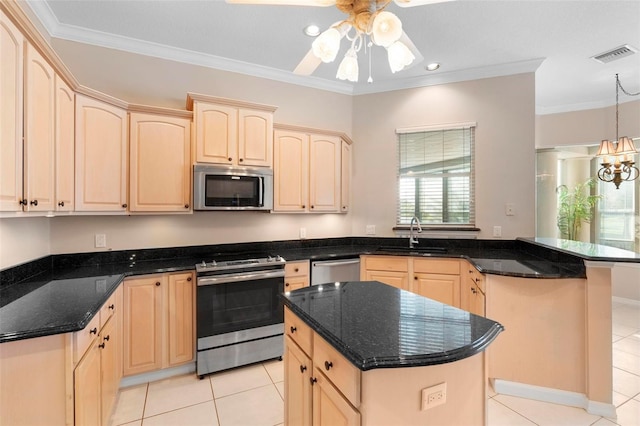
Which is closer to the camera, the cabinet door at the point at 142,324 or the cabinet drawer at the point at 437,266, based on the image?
the cabinet door at the point at 142,324

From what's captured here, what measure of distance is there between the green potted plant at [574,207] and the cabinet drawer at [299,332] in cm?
511

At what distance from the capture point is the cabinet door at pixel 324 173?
345cm

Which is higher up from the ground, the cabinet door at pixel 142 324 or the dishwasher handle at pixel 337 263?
the dishwasher handle at pixel 337 263

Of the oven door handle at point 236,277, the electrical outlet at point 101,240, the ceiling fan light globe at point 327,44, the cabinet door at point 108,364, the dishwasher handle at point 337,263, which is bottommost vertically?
the cabinet door at point 108,364

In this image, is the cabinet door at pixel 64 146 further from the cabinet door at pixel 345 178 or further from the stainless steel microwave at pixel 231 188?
the cabinet door at pixel 345 178

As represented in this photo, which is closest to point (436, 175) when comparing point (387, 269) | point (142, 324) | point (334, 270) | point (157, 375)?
point (387, 269)

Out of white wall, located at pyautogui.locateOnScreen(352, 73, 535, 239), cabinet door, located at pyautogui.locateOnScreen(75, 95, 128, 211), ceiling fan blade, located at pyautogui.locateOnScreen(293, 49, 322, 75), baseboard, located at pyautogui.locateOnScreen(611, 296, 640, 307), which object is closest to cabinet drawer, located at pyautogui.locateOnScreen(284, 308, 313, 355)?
ceiling fan blade, located at pyautogui.locateOnScreen(293, 49, 322, 75)

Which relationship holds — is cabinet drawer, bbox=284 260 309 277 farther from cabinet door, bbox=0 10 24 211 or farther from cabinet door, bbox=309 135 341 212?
cabinet door, bbox=0 10 24 211

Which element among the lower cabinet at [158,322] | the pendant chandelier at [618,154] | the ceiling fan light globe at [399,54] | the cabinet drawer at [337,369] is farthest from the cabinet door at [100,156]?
the pendant chandelier at [618,154]

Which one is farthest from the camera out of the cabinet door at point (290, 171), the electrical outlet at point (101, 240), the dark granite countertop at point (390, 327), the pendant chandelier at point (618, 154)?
the pendant chandelier at point (618, 154)

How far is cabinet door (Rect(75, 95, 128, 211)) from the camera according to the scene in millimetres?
2283

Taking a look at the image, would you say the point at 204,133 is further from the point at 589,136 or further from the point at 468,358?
the point at 589,136

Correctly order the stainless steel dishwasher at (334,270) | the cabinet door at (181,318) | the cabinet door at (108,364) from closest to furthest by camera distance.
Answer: the cabinet door at (108,364) < the cabinet door at (181,318) < the stainless steel dishwasher at (334,270)

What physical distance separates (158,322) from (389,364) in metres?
2.19
